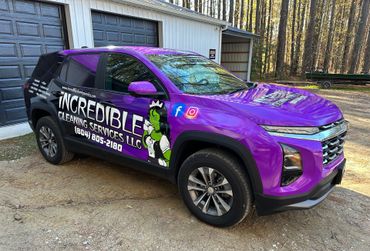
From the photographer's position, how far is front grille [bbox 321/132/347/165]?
99.3 inches

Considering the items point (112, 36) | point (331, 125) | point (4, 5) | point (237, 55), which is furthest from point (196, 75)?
point (237, 55)

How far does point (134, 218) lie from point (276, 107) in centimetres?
192

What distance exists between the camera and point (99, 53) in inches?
147

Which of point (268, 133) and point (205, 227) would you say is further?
point (205, 227)

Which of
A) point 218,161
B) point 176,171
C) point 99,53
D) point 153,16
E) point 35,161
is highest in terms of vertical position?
point 153,16

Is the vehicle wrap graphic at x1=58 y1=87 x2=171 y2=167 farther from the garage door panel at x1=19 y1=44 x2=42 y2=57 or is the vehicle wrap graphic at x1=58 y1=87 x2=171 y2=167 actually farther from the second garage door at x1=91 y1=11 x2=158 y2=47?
the second garage door at x1=91 y1=11 x2=158 y2=47

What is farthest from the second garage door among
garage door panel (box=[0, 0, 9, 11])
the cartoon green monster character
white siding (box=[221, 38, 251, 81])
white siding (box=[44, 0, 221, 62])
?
white siding (box=[221, 38, 251, 81])

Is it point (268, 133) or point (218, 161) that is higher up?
point (268, 133)

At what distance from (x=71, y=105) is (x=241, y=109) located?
2492 mm

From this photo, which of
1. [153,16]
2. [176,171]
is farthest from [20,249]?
[153,16]

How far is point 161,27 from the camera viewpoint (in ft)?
32.1

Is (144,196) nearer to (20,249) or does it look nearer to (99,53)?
(20,249)

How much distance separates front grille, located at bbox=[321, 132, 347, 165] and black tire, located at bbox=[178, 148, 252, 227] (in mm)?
738

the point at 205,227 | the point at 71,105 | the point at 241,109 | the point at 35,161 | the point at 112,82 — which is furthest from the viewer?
the point at 35,161
